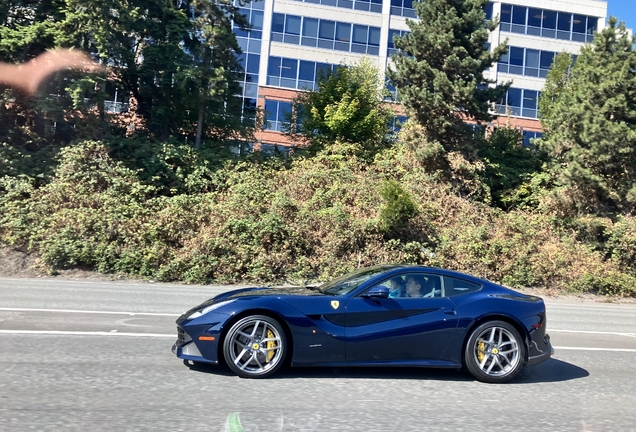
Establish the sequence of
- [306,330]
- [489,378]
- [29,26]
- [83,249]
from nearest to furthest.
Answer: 1. [306,330]
2. [489,378]
3. [83,249]
4. [29,26]

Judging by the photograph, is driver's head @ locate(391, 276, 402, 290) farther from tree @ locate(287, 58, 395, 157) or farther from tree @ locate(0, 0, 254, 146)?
tree @ locate(287, 58, 395, 157)

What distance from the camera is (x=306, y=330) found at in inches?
230

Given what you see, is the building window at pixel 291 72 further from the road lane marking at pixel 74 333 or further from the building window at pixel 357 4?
the road lane marking at pixel 74 333

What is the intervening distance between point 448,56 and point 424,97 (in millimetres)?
2035

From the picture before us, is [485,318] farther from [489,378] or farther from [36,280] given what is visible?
[36,280]

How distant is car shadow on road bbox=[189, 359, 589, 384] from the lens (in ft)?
20.2

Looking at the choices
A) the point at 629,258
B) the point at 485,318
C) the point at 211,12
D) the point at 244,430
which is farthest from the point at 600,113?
the point at 244,430

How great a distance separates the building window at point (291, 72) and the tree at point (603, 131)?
20.0 m

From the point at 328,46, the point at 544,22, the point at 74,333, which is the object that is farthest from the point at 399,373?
the point at 544,22

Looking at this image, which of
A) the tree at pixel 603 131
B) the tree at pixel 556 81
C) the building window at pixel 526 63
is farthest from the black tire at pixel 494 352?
the building window at pixel 526 63

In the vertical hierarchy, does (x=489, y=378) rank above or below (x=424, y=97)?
below

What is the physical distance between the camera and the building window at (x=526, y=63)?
1624 inches

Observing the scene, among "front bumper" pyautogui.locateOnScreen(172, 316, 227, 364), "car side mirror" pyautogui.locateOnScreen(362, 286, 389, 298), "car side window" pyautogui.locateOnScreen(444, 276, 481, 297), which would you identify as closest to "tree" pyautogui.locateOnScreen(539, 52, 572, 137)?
"car side window" pyautogui.locateOnScreen(444, 276, 481, 297)

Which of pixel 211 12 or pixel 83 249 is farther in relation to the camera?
pixel 211 12
